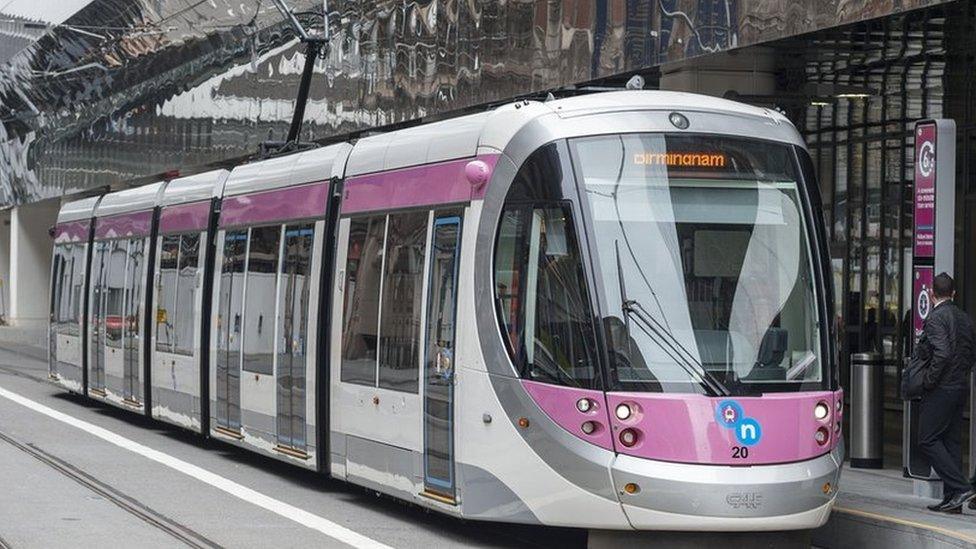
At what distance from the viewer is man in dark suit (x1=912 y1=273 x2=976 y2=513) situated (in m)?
12.2

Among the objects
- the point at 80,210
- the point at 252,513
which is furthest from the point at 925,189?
the point at 80,210

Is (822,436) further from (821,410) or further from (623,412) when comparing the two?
(623,412)

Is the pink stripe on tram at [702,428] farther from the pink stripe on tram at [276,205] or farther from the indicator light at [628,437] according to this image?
the pink stripe on tram at [276,205]

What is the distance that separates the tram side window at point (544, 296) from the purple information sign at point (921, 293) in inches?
140

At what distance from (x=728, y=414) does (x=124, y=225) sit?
1362 centimetres

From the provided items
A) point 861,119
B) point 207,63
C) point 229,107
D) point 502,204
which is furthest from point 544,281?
point 207,63

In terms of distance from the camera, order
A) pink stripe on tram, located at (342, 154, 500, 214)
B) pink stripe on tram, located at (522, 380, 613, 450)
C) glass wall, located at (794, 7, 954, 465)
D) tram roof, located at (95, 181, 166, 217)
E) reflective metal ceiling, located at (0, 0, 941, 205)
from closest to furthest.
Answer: pink stripe on tram, located at (522, 380, 613, 450) < pink stripe on tram, located at (342, 154, 500, 214) < reflective metal ceiling, located at (0, 0, 941, 205) < tram roof, located at (95, 181, 166, 217) < glass wall, located at (794, 7, 954, 465)

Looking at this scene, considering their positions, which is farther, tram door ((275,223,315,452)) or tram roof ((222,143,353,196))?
tram door ((275,223,315,452))

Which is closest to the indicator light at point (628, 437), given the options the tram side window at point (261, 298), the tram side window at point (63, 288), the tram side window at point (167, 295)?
the tram side window at point (261, 298)

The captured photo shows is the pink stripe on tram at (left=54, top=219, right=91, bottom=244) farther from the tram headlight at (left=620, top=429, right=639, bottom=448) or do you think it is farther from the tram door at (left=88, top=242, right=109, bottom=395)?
the tram headlight at (left=620, top=429, right=639, bottom=448)

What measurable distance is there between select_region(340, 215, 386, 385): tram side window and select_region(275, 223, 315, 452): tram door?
1.01 m

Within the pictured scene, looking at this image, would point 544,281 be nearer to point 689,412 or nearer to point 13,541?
point 689,412

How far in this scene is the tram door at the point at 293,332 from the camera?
1468 cm

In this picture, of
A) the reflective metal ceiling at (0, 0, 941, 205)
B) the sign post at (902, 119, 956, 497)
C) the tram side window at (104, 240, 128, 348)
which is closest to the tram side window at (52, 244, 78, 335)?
the tram side window at (104, 240, 128, 348)
